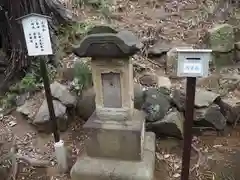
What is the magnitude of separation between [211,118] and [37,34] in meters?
2.55

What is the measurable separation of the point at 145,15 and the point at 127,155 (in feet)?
13.7

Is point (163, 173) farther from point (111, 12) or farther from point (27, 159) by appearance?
point (111, 12)

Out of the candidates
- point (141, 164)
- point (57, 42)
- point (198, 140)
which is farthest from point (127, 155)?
point (57, 42)

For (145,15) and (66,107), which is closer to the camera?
(66,107)

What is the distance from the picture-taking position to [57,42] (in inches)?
212

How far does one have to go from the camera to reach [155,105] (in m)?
4.10

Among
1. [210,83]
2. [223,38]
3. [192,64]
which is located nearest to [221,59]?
[223,38]

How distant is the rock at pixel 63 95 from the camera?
4316 millimetres

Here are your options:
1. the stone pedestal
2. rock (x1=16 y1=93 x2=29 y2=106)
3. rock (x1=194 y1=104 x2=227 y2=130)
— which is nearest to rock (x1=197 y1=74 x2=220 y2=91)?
rock (x1=194 y1=104 x2=227 y2=130)

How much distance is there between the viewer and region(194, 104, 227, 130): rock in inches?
162

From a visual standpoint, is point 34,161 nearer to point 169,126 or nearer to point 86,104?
point 86,104

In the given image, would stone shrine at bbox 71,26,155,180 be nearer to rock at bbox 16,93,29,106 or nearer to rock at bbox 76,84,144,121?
rock at bbox 76,84,144,121

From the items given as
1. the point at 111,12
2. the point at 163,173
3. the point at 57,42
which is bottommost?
the point at 163,173

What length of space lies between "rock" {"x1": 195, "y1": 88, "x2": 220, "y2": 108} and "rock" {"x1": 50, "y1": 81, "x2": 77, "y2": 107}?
5.82 ft
